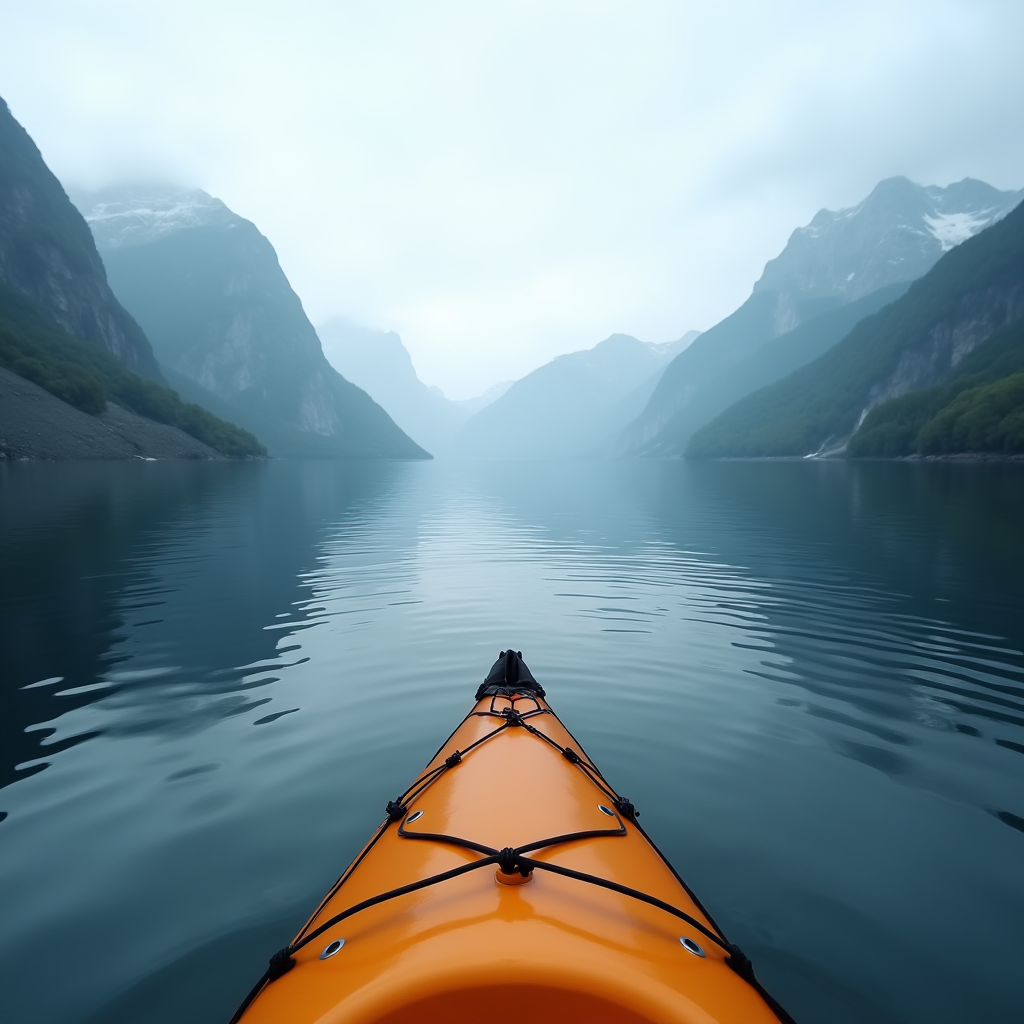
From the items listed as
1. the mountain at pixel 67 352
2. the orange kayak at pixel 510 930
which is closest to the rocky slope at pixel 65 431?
the mountain at pixel 67 352

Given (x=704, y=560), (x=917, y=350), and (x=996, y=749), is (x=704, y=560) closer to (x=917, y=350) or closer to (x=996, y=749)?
(x=996, y=749)

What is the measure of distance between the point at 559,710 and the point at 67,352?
465ft

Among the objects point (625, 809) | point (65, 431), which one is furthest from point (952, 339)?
point (625, 809)

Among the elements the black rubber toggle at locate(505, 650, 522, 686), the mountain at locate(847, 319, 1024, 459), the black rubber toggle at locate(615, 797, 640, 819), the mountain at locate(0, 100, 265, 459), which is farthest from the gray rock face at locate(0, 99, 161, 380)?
the mountain at locate(847, 319, 1024, 459)

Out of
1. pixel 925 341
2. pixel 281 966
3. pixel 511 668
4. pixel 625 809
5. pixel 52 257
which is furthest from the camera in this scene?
pixel 925 341

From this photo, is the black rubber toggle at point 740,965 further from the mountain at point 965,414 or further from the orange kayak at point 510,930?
the mountain at point 965,414

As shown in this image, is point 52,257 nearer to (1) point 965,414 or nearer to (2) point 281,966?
(2) point 281,966

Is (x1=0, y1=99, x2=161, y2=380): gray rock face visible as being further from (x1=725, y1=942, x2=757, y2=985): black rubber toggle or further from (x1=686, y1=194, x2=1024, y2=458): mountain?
(x1=686, y1=194, x2=1024, y2=458): mountain

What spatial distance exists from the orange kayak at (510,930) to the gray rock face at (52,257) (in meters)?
175

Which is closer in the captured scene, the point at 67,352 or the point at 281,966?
the point at 281,966

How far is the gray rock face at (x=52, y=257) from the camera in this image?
140000 millimetres

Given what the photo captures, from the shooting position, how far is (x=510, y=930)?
2928mm

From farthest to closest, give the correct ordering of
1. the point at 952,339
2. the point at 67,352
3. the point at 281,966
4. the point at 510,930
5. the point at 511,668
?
the point at 952,339 → the point at 67,352 → the point at 511,668 → the point at 281,966 → the point at 510,930

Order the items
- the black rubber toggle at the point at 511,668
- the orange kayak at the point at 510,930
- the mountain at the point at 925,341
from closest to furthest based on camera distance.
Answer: the orange kayak at the point at 510,930, the black rubber toggle at the point at 511,668, the mountain at the point at 925,341
